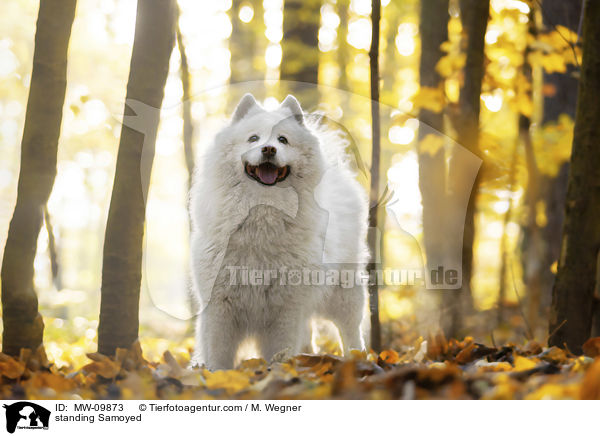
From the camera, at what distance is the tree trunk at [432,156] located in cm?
500

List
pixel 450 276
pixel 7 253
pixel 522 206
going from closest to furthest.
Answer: pixel 7 253
pixel 450 276
pixel 522 206

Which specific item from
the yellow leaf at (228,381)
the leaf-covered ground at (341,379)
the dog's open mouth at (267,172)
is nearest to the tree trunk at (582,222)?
the leaf-covered ground at (341,379)

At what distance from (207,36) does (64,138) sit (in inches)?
214

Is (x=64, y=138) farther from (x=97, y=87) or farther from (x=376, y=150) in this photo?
(x=376, y=150)

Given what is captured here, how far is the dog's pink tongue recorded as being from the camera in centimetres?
376

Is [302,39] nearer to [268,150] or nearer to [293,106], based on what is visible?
[293,106]

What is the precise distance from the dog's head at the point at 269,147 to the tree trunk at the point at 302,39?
1956mm

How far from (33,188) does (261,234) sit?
5.28 ft

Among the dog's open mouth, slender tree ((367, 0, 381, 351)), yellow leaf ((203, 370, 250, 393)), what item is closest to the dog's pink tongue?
the dog's open mouth

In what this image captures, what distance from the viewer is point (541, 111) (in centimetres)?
843

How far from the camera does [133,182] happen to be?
141 inches

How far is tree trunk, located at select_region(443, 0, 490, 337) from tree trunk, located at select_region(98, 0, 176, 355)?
2538 mm

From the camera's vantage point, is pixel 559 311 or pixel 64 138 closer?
pixel 559 311
